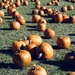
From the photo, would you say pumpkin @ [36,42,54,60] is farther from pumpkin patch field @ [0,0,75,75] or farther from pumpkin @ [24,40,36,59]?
pumpkin @ [24,40,36,59]

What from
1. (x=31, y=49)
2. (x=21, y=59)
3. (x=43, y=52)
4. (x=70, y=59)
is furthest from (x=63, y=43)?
(x=21, y=59)

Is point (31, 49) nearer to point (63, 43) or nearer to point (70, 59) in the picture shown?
point (70, 59)

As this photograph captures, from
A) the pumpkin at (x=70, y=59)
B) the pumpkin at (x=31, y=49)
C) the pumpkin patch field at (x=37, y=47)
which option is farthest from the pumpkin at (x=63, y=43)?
the pumpkin at (x=70, y=59)

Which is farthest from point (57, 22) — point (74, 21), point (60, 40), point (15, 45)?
point (15, 45)

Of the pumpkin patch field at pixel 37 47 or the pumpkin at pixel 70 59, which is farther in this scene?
the pumpkin at pixel 70 59

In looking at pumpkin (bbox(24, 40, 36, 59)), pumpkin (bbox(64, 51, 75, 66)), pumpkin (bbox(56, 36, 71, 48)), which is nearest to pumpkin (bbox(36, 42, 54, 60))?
pumpkin (bbox(24, 40, 36, 59))

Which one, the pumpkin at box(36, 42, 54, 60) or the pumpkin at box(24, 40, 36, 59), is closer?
the pumpkin at box(36, 42, 54, 60)

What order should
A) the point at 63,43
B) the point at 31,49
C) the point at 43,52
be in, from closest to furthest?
the point at 43,52
the point at 31,49
the point at 63,43

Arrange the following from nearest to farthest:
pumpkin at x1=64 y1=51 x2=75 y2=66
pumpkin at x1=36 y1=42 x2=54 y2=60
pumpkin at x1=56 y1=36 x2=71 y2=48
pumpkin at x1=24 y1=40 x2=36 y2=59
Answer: pumpkin at x1=64 y1=51 x2=75 y2=66
pumpkin at x1=36 y1=42 x2=54 y2=60
pumpkin at x1=24 y1=40 x2=36 y2=59
pumpkin at x1=56 y1=36 x2=71 y2=48

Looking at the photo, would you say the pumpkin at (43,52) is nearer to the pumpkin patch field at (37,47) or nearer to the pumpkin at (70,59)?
the pumpkin patch field at (37,47)

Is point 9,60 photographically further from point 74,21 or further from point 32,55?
point 74,21

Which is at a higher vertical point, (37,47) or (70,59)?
(37,47)

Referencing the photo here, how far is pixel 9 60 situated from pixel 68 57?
200 centimetres

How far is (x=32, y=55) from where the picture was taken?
29.7 ft
